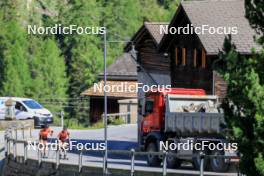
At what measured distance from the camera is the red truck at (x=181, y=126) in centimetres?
3266

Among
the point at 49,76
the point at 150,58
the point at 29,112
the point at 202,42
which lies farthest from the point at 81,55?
the point at 202,42

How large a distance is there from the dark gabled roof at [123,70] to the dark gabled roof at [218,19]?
1082 inches

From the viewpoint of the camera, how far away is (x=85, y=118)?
118 m

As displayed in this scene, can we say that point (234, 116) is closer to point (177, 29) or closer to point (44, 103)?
point (177, 29)

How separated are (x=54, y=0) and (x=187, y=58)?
12131 centimetres

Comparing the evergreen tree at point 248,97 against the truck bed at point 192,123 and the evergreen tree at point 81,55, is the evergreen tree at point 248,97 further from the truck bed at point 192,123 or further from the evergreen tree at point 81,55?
the evergreen tree at point 81,55

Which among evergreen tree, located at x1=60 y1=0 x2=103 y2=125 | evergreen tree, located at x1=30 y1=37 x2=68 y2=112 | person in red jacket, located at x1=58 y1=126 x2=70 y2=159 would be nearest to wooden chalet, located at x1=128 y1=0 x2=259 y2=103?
person in red jacket, located at x1=58 y1=126 x2=70 y2=159

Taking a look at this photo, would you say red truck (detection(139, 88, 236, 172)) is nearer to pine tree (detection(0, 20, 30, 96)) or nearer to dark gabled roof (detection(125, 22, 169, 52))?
dark gabled roof (detection(125, 22, 169, 52))

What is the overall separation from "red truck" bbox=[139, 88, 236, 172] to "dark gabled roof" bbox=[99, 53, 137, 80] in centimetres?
3524

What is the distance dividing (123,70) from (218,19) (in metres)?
31.8

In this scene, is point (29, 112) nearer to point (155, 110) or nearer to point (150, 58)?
point (150, 58)

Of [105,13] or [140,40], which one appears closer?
[140,40]

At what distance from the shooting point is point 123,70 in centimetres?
7419

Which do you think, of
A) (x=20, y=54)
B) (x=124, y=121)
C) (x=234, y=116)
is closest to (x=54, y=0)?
(x=20, y=54)
